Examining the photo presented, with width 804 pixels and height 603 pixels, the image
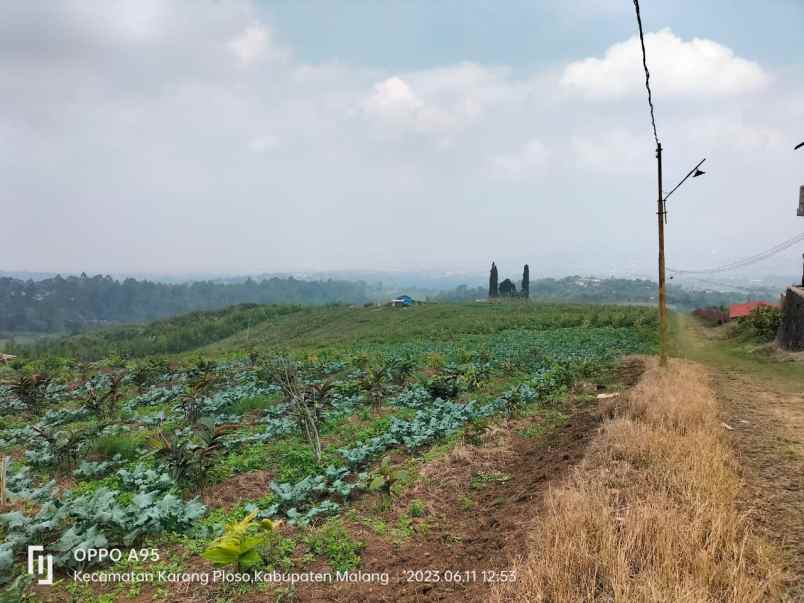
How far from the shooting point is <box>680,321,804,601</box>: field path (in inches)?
173

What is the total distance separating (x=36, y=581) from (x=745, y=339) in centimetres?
3012

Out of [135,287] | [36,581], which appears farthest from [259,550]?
[135,287]

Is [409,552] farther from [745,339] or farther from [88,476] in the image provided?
[745,339]

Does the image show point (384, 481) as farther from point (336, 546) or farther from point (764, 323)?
point (764, 323)

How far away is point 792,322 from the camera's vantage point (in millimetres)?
18188

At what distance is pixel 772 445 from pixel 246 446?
30.1 ft

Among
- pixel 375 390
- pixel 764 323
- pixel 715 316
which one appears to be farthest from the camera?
pixel 715 316

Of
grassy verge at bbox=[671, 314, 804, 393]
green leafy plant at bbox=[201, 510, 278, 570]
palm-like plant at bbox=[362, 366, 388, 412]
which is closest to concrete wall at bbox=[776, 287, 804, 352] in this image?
grassy verge at bbox=[671, 314, 804, 393]

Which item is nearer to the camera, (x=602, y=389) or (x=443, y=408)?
(x=443, y=408)

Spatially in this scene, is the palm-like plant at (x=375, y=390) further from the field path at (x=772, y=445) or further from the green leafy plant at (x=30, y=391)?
the green leafy plant at (x=30, y=391)

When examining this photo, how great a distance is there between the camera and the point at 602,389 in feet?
42.2

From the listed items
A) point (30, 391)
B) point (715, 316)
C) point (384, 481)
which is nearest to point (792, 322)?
point (384, 481)

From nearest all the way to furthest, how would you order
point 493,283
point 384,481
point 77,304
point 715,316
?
point 384,481
point 715,316
point 493,283
point 77,304

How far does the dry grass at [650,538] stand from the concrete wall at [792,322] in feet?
52.1
